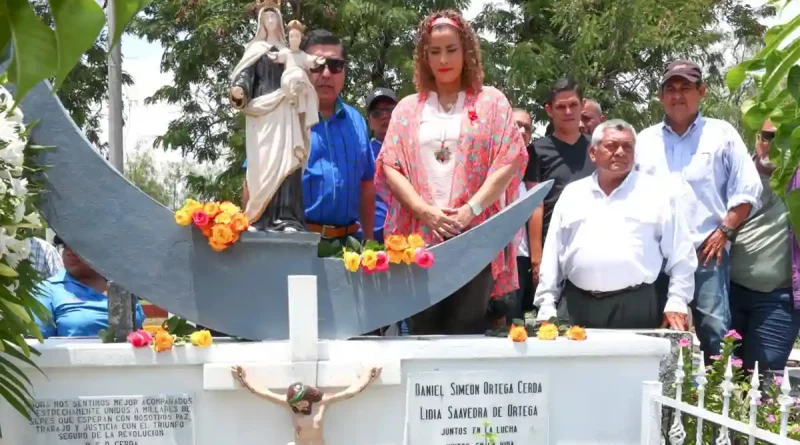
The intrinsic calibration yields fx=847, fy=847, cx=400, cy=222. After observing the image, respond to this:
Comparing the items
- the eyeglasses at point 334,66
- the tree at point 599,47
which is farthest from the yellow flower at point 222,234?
the tree at point 599,47

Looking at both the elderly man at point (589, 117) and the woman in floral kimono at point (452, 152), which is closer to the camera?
the woman in floral kimono at point (452, 152)

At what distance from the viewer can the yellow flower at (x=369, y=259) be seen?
3.54 metres

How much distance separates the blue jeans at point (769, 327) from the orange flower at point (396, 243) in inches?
80.0

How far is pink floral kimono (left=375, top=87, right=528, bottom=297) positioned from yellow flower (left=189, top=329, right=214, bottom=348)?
1.02 metres

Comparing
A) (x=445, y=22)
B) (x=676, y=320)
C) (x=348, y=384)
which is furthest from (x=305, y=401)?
(x=676, y=320)

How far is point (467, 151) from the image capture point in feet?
12.1

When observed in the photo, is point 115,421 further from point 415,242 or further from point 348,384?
point 415,242

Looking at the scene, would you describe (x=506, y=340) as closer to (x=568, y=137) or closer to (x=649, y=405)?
(x=649, y=405)

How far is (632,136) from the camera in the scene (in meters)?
4.08

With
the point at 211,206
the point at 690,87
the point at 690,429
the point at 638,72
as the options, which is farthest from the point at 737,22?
the point at 211,206

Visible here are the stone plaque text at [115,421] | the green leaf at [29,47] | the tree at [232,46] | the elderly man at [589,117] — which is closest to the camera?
the green leaf at [29,47]

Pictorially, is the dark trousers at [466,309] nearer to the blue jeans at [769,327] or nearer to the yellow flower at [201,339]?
the yellow flower at [201,339]

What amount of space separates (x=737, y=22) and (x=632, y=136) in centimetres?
990

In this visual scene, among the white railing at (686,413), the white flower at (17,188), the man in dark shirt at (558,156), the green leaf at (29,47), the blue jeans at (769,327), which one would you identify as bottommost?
the white railing at (686,413)
